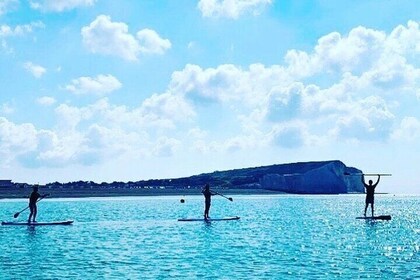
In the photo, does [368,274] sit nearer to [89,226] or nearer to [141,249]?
[141,249]

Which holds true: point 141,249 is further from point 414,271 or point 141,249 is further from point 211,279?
point 414,271

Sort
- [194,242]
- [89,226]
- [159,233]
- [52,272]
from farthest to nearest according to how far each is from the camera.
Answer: [89,226] → [159,233] → [194,242] → [52,272]

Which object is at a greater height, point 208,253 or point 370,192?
point 370,192

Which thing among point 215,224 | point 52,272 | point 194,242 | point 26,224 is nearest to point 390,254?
point 194,242

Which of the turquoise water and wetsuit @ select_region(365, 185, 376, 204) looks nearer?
the turquoise water

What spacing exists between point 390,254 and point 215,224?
20152 millimetres

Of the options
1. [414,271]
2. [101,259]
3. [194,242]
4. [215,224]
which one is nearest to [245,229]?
[215,224]

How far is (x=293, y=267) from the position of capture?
71.8 ft

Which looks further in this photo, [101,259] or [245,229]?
[245,229]

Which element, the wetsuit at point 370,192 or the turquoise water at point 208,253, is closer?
the turquoise water at point 208,253

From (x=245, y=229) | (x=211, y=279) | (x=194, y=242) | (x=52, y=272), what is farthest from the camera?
(x=245, y=229)

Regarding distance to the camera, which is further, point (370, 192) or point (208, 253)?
point (370, 192)

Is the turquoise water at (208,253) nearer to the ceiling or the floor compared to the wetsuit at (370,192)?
nearer to the floor

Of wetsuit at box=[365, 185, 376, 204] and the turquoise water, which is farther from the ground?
wetsuit at box=[365, 185, 376, 204]
